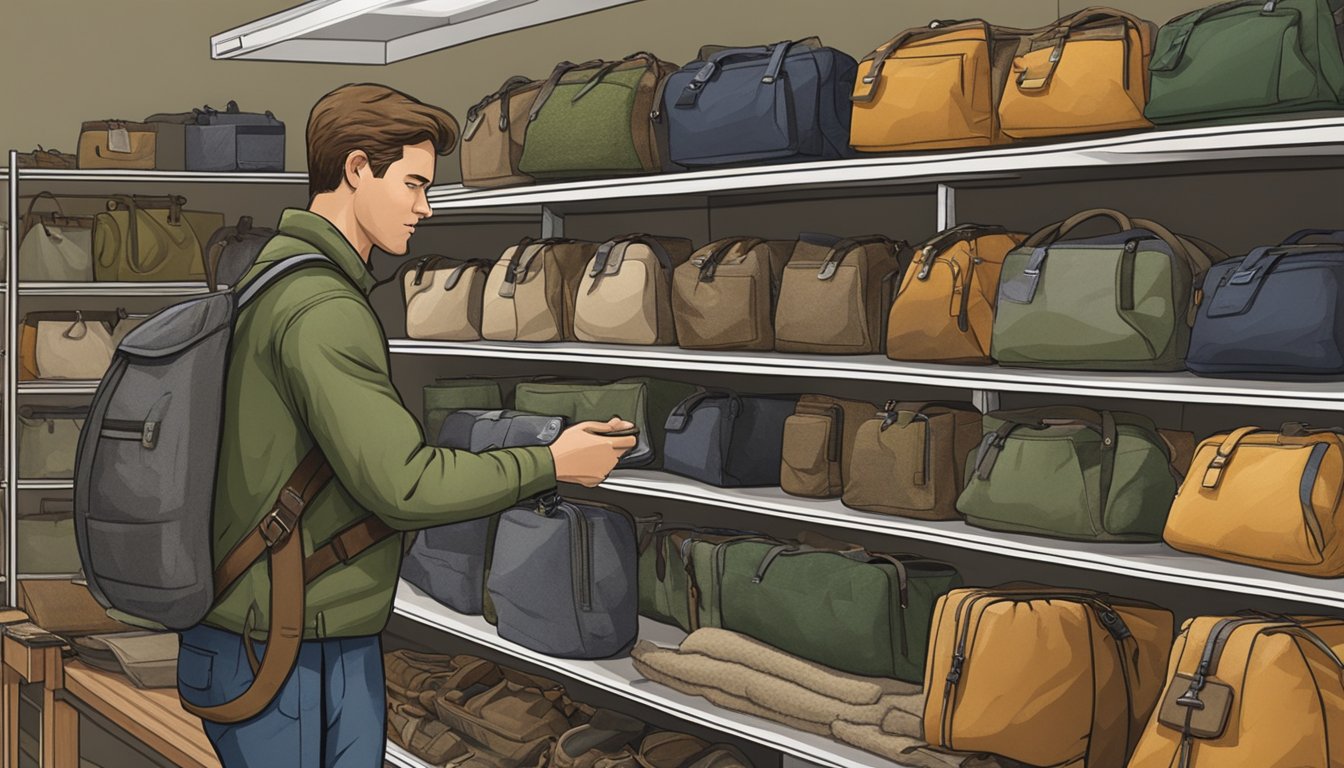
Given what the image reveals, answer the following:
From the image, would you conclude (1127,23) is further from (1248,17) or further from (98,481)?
(98,481)

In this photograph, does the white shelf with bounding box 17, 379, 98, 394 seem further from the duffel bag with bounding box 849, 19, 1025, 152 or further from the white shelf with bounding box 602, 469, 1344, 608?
the duffel bag with bounding box 849, 19, 1025, 152

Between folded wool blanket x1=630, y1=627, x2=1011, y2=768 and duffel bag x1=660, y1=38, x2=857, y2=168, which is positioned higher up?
duffel bag x1=660, y1=38, x2=857, y2=168

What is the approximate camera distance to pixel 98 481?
2316 millimetres

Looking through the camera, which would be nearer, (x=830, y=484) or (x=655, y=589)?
(x=830, y=484)

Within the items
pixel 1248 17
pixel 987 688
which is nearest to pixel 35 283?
pixel 987 688

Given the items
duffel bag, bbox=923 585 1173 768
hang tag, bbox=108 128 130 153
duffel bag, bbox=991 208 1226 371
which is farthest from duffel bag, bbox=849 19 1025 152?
hang tag, bbox=108 128 130 153

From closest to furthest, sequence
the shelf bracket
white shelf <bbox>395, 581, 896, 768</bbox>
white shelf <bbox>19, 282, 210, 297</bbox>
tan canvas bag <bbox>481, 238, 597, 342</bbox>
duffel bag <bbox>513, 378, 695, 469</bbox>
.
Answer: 1. white shelf <bbox>395, 581, 896, 768</bbox>
2. duffel bag <bbox>513, 378, 695, 469</bbox>
3. tan canvas bag <bbox>481, 238, 597, 342</bbox>
4. the shelf bracket
5. white shelf <bbox>19, 282, 210, 297</bbox>

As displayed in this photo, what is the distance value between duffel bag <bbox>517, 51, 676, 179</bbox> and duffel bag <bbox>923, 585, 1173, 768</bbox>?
1.49m

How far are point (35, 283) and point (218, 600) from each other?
400 centimetres

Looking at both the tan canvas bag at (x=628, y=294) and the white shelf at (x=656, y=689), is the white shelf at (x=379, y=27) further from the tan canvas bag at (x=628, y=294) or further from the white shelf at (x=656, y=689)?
the white shelf at (x=656, y=689)

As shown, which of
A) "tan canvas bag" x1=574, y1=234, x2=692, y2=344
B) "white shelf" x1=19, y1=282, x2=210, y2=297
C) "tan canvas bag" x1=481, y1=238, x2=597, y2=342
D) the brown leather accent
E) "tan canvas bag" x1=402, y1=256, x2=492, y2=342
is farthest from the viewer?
"white shelf" x1=19, y1=282, x2=210, y2=297

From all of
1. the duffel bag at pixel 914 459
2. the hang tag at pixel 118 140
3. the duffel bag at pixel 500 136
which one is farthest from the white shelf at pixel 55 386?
the duffel bag at pixel 914 459

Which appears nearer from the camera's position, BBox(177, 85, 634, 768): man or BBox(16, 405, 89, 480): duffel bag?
BBox(177, 85, 634, 768): man

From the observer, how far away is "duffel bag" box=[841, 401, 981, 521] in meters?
3.19
